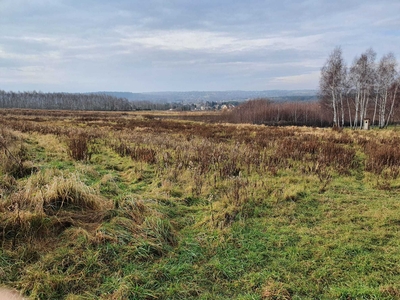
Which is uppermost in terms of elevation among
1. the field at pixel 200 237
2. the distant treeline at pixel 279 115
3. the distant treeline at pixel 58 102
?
the distant treeline at pixel 58 102

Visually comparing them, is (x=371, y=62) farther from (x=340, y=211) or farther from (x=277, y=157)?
(x=340, y=211)

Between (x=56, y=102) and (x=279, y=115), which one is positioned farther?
(x=56, y=102)

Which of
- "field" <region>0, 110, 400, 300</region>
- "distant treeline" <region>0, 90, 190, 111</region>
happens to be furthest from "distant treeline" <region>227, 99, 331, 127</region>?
"distant treeline" <region>0, 90, 190, 111</region>

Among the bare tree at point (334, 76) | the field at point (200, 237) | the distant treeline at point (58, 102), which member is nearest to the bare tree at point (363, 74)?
the bare tree at point (334, 76)

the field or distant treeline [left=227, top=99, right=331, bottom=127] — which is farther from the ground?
distant treeline [left=227, top=99, right=331, bottom=127]

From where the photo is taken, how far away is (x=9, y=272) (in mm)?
3102

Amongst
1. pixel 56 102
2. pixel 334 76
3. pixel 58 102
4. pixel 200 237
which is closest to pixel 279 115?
pixel 334 76

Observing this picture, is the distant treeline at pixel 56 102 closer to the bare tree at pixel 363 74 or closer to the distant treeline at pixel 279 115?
the distant treeline at pixel 279 115

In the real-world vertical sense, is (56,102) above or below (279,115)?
above

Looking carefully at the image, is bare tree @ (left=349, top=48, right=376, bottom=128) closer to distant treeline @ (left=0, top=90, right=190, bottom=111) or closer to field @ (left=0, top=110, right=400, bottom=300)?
field @ (left=0, top=110, right=400, bottom=300)

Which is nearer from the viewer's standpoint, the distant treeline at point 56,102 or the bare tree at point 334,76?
the bare tree at point 334,76

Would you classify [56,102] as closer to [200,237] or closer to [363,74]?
[363,74]

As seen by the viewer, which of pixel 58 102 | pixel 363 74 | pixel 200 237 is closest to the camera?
pixel 200 237

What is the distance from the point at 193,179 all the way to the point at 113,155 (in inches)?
188
